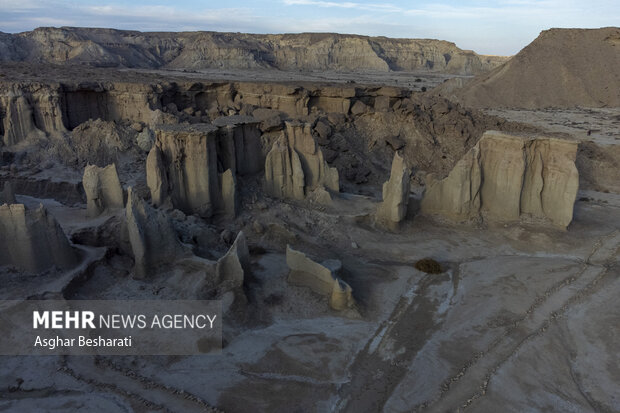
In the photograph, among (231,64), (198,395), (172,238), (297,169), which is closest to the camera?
(198,395)

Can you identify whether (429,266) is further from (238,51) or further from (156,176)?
(238,51)

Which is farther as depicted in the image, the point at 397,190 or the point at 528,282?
the point at 397,190

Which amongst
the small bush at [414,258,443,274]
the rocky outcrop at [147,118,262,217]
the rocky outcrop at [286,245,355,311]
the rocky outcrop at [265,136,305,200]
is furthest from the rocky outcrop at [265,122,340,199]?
the rocky outcrop at [286,245,355,311]

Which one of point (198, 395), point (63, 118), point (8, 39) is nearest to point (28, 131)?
point (63, 118)

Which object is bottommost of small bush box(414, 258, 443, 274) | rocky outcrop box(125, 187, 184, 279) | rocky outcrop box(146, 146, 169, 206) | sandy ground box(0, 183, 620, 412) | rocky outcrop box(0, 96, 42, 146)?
sandy ground box(0, 183, 620, 412)

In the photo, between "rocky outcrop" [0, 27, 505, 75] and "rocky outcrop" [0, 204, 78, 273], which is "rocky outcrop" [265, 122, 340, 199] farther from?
"rocky outcrop" [0, 27, 505, 75]

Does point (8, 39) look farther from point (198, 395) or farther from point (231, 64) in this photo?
point (198, 395)

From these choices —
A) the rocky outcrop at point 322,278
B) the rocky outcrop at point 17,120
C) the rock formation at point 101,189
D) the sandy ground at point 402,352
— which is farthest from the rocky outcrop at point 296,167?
the rocky outcrop at point 17,120
